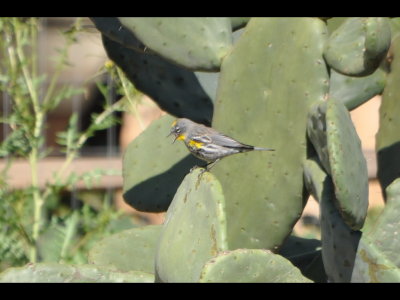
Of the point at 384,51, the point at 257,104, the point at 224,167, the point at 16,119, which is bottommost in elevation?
the point at 16,119

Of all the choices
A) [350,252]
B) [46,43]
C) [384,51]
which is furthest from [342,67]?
[46,43]

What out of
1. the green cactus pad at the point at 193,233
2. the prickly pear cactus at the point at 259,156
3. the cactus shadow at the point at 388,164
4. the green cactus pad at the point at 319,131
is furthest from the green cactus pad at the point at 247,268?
the cactus shadow at the point at 388,164

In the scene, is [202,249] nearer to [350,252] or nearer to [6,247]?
[350,252]

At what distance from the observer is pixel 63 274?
2691 mm

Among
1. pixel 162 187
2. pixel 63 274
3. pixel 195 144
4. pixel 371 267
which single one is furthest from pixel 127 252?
pixel 371 267

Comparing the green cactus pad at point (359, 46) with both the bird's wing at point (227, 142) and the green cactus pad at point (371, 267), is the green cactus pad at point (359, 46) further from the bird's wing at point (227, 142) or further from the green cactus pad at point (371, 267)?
the green cactus pad at point (371, 267)

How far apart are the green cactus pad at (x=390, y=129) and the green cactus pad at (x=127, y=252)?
0.82 metres

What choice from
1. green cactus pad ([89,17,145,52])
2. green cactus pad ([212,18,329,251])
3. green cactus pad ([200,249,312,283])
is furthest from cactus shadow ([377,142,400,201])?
green cactus pad ([200,249,312,283])

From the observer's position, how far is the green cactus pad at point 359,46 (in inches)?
108

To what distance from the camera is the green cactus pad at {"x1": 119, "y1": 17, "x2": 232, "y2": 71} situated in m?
3.34

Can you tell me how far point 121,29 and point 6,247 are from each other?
53.8 inches

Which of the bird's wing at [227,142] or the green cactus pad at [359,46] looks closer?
the green cactus pad at [359,46]

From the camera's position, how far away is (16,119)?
4.61 meters

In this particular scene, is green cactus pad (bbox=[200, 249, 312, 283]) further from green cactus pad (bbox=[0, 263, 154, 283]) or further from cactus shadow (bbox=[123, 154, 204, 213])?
cactus shadow (bbox=[123, 154, 204, 213])
